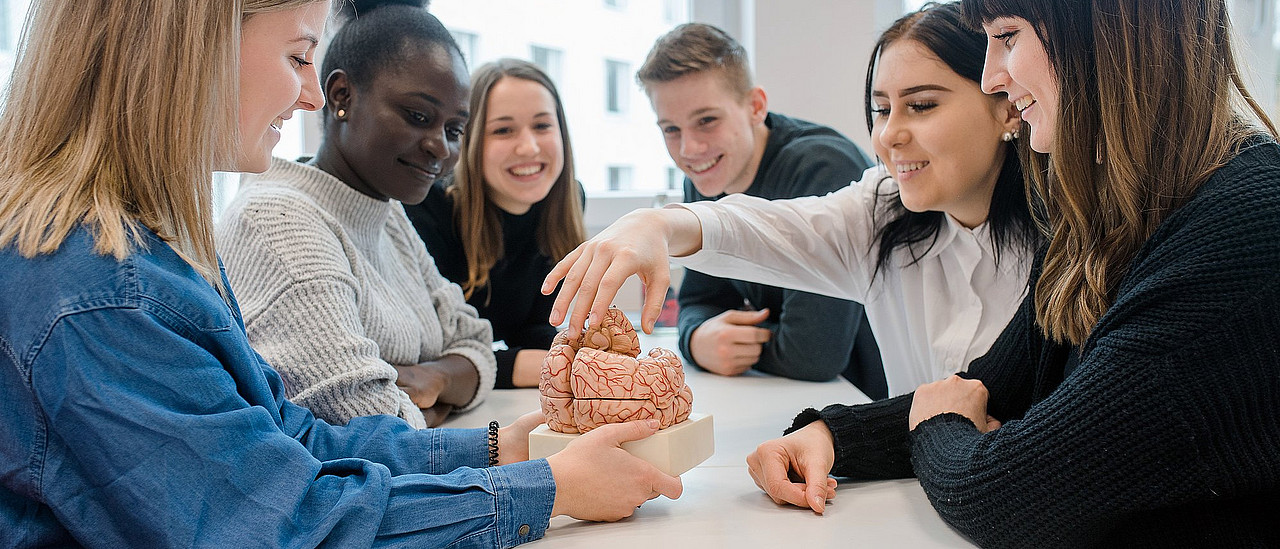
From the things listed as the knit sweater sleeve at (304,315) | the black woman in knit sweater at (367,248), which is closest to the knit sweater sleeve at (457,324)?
the black woman in knit sweater at (367,248)

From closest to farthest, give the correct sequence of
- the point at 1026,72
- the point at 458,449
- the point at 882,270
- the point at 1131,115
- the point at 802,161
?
the point at 1131,115 < the point at 1026,72 < the point at 458,449 < the point at 882,270 < the point at 802,161

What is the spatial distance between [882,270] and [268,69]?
3.80 feet

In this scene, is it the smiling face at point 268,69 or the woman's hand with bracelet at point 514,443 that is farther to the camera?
the woman's hand with bracelet at point 514,443


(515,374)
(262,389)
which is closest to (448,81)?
(515,374)

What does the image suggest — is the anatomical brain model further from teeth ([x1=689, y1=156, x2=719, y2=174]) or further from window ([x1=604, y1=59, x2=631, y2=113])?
window ([x1=604, y1=59, x2=631, y2=113])

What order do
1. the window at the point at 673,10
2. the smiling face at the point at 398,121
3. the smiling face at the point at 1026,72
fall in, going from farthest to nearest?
1. the window at the point at 673,10
2. the smiling face at the point at 398,121
3. the smiling face at the point at 1026,72

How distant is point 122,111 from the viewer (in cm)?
90

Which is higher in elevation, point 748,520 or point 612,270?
point 612,270

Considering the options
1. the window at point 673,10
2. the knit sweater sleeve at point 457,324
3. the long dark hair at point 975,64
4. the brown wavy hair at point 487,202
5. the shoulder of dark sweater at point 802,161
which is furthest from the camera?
the window at point 673,10

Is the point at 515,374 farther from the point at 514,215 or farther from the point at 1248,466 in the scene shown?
the point at 1248,466

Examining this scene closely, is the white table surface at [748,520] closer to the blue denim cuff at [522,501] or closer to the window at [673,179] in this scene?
the blue denim cuff at [522,501]

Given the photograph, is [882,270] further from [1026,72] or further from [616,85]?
[616,85]

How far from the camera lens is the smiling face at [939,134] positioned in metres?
1.52

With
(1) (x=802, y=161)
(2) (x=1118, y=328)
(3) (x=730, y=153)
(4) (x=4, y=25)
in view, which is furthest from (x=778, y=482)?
(4) (x=4, y=25)
